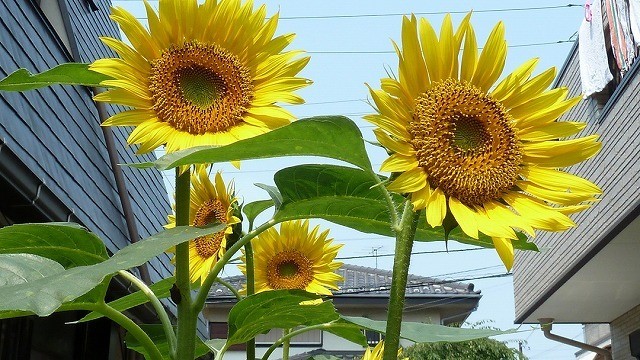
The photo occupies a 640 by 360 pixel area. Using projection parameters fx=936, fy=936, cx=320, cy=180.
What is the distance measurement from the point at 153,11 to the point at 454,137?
412 mm

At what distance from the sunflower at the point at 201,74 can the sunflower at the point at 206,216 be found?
45 cm

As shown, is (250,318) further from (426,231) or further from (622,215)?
(622,215)

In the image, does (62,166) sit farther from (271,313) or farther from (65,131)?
(271,313)

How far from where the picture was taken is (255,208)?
53.8 inches

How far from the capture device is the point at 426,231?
113 cm

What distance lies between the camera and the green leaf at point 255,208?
1.35m

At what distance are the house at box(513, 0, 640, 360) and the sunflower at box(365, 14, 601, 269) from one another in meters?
7.78

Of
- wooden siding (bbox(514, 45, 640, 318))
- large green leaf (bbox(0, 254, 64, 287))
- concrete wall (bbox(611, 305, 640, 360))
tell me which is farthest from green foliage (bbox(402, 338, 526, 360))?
large green leaf (bbox(0, 254, 64, 287))

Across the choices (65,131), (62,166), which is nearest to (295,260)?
(62,166)

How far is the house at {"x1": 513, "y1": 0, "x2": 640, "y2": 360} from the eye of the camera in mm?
9234

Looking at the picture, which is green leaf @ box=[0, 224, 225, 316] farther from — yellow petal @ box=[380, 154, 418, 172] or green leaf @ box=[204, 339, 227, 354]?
green leaf @ box=[204, 339, 227, 354]

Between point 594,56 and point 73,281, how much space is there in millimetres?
9627

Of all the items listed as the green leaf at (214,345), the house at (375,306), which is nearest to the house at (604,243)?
the house at (375,306)

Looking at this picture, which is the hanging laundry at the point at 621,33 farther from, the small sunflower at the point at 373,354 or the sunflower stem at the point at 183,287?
the sunflower stem at the point at 183,287
